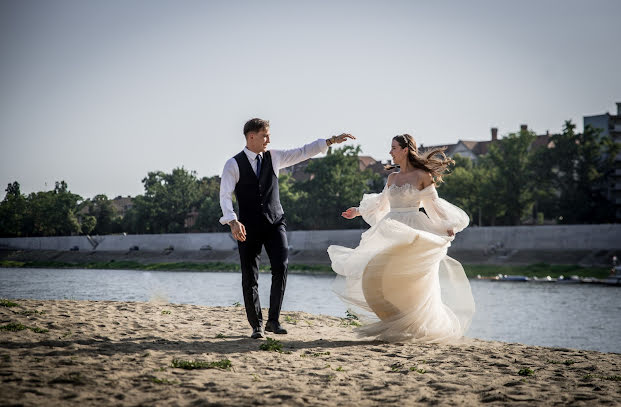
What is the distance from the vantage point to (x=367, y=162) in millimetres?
111000

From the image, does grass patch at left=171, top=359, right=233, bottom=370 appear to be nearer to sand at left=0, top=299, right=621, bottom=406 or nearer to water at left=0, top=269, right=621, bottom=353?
sand at left=0, top=299, right=621, bottom=406

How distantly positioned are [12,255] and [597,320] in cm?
7385

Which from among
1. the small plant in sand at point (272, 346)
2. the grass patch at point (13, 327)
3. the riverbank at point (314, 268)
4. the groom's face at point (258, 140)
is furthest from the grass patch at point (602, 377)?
the riverbank at point (314, 268)

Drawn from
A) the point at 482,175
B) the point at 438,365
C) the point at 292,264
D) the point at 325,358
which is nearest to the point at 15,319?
the point at 325,358

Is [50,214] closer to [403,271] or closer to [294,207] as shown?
[294,207]

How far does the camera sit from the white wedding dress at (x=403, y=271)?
8281mm

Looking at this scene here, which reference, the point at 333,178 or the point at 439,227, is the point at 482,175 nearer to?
the point at 333,178

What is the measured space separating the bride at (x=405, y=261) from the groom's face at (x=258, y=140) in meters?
1.58

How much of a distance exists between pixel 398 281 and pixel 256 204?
6.23 ft

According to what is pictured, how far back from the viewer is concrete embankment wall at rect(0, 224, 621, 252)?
2176 inches

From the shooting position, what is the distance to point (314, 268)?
58375 mm

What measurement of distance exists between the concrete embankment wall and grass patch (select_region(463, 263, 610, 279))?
179 inches

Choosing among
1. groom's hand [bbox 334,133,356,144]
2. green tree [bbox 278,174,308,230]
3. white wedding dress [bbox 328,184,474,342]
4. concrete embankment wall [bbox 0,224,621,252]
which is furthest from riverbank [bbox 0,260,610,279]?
groom's hand [bbox 334,133,356,144]

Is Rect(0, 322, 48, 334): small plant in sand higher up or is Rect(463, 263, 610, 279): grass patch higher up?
Rect(0, 322, 48, 334): small plant in sand
